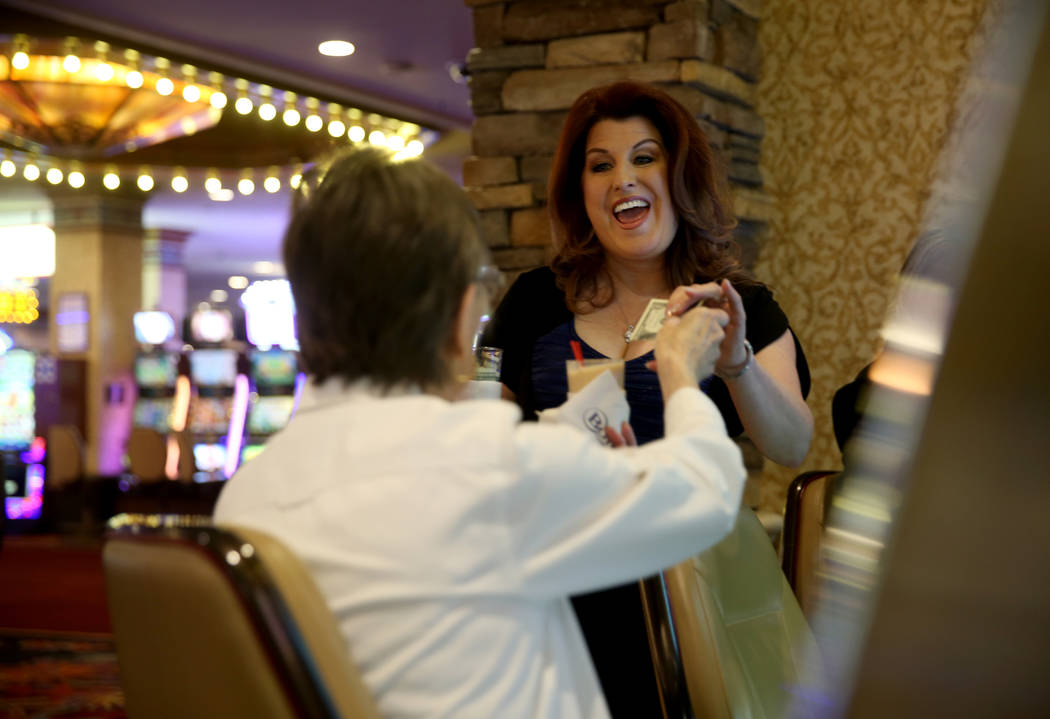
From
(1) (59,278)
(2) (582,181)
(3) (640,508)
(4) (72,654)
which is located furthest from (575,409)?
(1) (59,278)

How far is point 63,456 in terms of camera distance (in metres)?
A: 9.54

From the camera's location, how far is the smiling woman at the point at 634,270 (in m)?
1.85

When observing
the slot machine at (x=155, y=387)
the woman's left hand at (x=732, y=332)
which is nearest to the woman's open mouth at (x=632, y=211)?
the woman's left hand at (x=732, y=332)

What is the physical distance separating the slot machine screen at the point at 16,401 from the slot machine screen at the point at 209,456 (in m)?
1.47

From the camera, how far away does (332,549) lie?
94 cm

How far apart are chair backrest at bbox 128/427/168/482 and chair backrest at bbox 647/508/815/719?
8490 millimetres

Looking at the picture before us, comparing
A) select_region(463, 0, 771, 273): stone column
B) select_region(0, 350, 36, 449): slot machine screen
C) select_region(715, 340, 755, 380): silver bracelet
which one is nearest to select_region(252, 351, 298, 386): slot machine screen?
select_region(0, 350, 36, 449): slot machine screen

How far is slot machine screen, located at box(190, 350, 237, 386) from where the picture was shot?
9.72m

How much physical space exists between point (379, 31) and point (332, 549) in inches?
234

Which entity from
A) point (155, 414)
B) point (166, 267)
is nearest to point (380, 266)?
point (155, 414)

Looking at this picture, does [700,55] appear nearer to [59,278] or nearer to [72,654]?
[72,654]

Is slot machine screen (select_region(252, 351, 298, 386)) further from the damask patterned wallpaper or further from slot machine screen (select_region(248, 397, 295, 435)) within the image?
the damask patterned wallpaper

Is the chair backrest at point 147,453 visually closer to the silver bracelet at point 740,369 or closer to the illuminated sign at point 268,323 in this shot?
the illuminated sign at point 268,323

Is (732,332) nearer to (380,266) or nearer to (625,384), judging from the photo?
(625,384)
